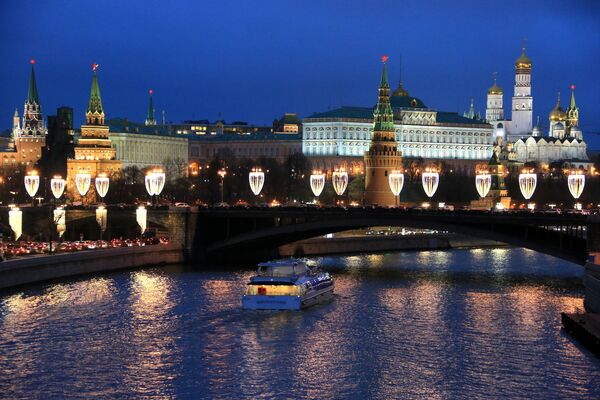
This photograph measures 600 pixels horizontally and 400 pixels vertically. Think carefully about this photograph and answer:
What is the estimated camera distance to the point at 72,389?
36.9 m

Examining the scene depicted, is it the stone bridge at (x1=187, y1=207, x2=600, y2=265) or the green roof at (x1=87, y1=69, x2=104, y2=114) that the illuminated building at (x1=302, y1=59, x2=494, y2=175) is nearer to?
the green roof at (x1=87, y1=69, x2=104, y2=114)

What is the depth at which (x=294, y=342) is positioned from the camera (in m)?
43.8

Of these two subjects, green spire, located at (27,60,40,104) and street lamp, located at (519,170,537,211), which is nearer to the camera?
street lamp, located at (519,170,537,211)

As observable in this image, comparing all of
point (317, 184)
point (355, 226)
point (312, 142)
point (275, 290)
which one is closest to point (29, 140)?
point (312, 142)

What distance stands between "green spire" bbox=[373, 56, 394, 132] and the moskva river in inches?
2375

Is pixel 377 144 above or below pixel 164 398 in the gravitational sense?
above

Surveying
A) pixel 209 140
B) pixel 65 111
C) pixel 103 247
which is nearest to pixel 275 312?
pixel 103 247

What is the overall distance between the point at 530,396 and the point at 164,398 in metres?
9.57

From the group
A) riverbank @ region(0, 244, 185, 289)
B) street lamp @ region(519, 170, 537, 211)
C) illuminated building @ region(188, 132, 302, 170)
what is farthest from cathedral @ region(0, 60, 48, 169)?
riverbank @ region(0, 244, 185, 289)

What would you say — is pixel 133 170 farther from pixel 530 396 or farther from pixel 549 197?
pixel 530 396

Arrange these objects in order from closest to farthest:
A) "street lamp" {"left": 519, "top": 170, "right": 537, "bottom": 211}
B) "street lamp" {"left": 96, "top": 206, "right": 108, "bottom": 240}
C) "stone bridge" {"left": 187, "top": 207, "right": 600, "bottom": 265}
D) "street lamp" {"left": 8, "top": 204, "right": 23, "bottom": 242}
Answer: "stone bridge" {"left": 187, "top": 207, "right": 600, "bottom": 265} < "street lamp" {"left": 8, "top": 204, "right": 23, "bottom": 242} < "street lamp" {"left": 96, "top": 206, "right": 108, "bottom": 240} < "street lamp" {"left": 519, "top": 170, "right": 537, "bottom": 211}

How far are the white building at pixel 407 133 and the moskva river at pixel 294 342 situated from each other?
11111cm

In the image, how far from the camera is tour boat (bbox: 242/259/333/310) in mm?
50844

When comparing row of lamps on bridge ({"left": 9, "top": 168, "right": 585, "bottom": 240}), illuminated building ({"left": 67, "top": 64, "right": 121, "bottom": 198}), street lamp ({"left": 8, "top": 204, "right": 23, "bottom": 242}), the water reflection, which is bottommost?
the water reflection
